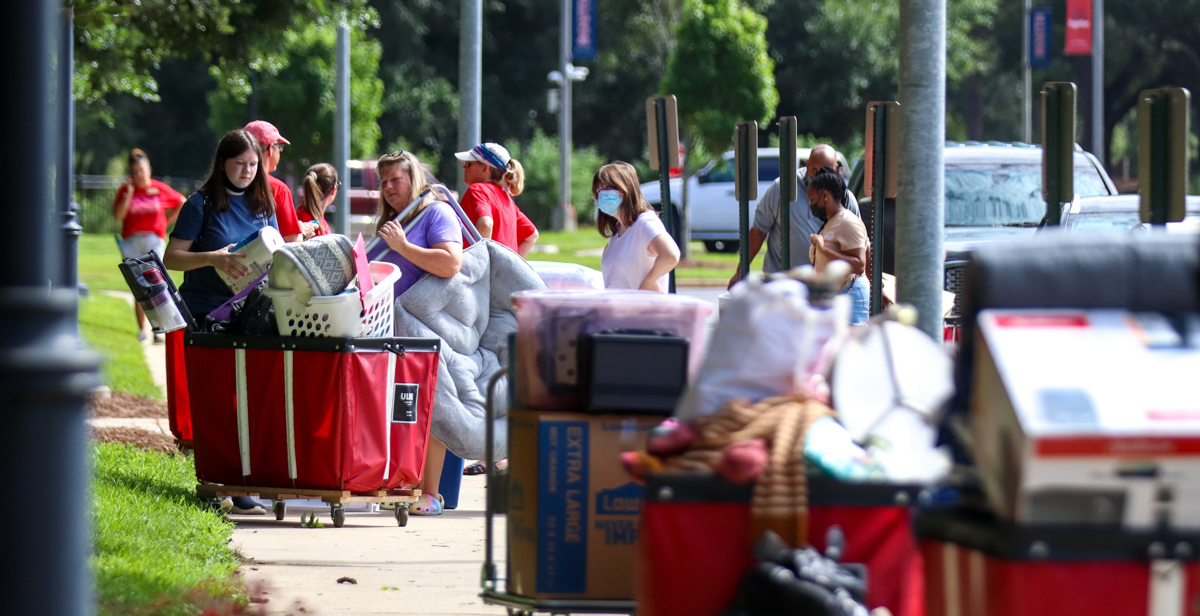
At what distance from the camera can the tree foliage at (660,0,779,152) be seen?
31.1 m

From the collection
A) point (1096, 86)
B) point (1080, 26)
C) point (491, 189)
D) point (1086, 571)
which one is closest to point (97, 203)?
point (1080, 26)

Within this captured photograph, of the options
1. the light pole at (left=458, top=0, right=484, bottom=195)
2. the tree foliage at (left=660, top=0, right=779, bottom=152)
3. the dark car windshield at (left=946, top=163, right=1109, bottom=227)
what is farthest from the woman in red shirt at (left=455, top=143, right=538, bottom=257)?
the tree foliage at (left=660, top=0, right=779, bottom=152)

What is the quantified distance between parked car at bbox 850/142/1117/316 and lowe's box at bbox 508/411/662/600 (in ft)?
26.8

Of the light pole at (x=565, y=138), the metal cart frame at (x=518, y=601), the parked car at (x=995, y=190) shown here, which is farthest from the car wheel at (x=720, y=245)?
the metal cart frame at (x=518, y=601)

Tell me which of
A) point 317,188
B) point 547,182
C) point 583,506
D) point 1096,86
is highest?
point 1096,86

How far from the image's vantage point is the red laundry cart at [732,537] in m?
3.24

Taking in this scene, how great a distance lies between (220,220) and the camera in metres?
7.39

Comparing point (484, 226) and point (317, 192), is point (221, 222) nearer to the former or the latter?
point (484, 226)

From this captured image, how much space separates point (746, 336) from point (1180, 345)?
991mm

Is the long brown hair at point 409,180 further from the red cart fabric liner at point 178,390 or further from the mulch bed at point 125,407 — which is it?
the mulch bed at point 125,407

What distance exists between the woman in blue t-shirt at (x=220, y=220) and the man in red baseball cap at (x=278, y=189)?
0.53 metres

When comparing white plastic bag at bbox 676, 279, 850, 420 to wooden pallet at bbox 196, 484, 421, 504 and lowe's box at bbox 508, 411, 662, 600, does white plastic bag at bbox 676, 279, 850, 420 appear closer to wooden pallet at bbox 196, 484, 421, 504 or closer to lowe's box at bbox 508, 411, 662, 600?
lowe's box at bbox 508, 411, 662, 600

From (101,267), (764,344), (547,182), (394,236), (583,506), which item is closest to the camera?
(764,344)

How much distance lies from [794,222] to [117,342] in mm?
8347
